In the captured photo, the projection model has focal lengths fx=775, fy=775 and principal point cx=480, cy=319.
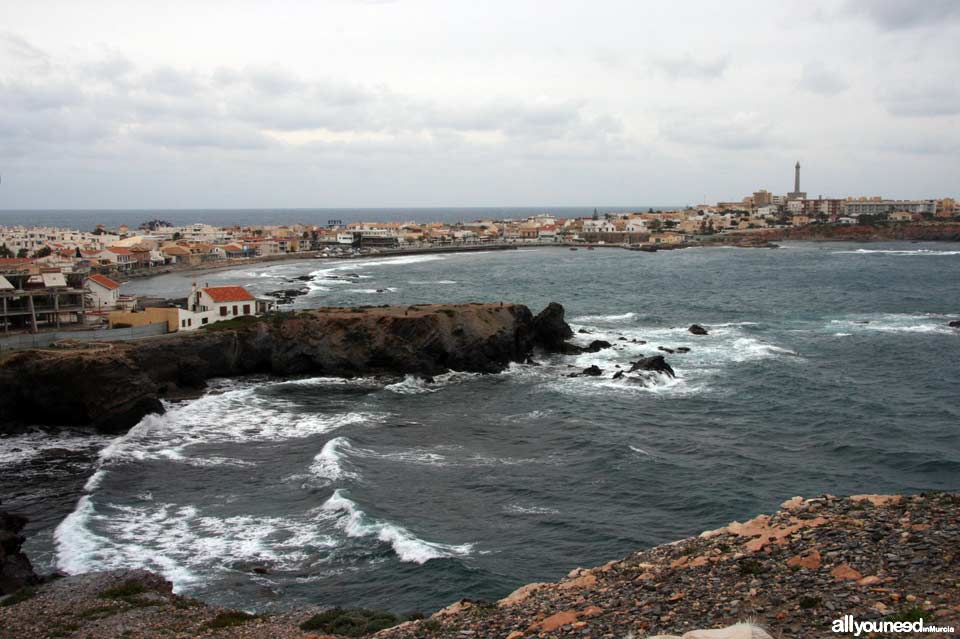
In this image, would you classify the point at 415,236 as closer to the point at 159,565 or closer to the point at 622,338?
the point at 622,338

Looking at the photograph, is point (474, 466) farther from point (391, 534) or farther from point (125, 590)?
point (125, 590)

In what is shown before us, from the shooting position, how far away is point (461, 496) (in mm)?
27547

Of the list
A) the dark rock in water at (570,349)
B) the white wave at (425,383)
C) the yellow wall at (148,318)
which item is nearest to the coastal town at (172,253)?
the yellow wall at (148,318)

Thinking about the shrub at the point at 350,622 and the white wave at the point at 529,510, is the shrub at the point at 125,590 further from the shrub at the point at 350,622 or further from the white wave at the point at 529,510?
the white wave at the point at 529,510

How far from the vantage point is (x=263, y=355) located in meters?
48.2

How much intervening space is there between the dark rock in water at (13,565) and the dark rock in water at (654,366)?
108ft

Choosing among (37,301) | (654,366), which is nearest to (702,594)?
(654,366)

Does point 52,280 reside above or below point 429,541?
above

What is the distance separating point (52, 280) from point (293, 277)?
5696 cm

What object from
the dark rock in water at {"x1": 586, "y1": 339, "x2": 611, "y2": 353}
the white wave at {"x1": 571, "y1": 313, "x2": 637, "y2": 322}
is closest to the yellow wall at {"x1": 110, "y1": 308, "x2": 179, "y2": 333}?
the dark rock in water at {"x1": 586, "y1": 339, "x2": 611, "y2": 353}

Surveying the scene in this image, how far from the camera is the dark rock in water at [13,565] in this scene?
20.6m

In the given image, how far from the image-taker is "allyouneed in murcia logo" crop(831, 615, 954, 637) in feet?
39.4

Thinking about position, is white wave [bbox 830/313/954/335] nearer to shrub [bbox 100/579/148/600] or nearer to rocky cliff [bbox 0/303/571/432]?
rocky cliff [bbox 0/303/571/432]

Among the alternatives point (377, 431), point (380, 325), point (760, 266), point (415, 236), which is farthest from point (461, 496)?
point (415, 236)
